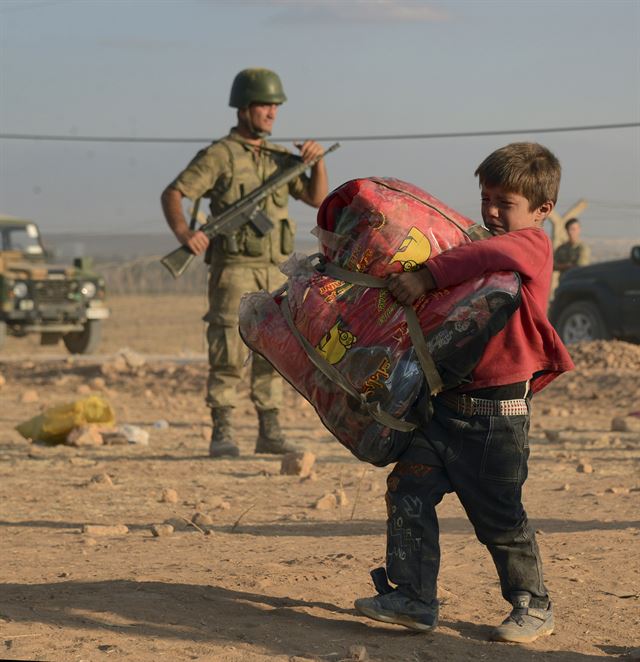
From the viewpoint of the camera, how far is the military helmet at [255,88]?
304 inches

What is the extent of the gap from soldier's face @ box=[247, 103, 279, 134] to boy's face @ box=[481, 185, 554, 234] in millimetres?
4299

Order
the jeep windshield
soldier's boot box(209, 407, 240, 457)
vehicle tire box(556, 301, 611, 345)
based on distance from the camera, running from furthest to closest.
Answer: the jeep windshield
vehicle tire box(556, 301, 611, 345)
soldier's boot box(209, 407, 240, 457)

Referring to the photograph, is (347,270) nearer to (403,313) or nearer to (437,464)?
(403,313)

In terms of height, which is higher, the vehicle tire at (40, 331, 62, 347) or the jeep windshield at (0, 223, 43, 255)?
the jeep windshield at (0, 223, 43, 255)

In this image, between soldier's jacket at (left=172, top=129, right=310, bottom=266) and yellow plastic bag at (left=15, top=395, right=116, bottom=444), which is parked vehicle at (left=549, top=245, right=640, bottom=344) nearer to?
yellow plastic bag at (left=15, top=395, right=116, bottom=444)

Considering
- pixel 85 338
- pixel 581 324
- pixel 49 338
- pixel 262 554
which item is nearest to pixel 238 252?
pixel 262 554

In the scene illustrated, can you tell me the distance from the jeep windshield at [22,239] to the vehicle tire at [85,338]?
137cm

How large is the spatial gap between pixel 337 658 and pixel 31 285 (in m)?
15.9

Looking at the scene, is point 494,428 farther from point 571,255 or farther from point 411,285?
point 571,255

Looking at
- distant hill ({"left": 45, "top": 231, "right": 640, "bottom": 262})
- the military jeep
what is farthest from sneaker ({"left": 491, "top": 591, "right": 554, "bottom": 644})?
distant hill ({"left": 45, "top": 231, "right": 640, "bottom": 262})

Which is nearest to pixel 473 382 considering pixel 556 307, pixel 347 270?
pixel 347 270

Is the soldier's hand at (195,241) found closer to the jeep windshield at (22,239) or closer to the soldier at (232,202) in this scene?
the soldier at (232,202)

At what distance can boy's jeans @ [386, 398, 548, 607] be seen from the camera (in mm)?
3635

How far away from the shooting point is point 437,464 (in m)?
3.66
